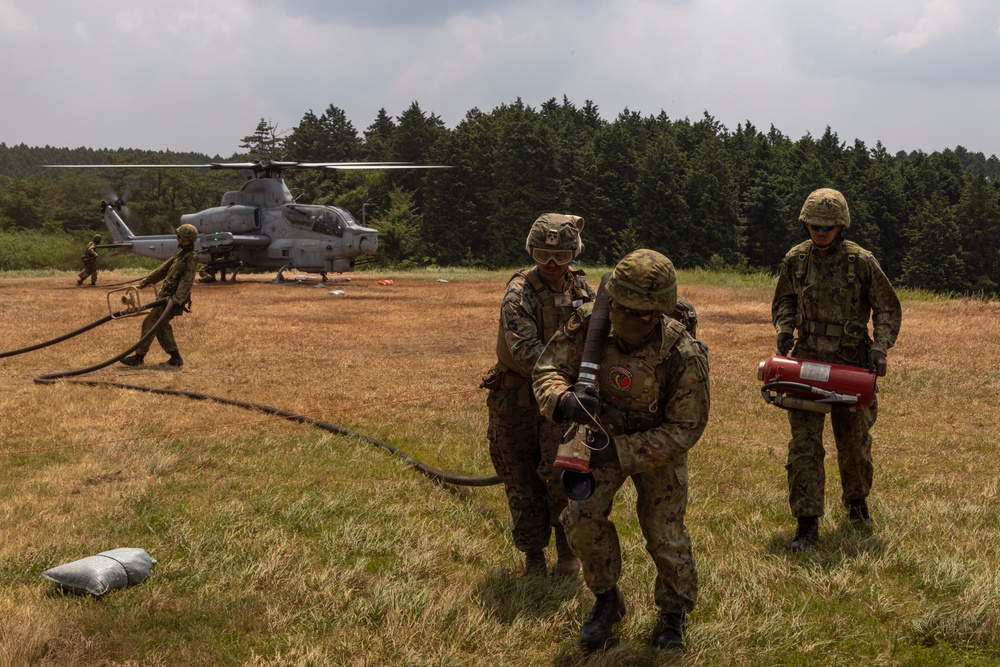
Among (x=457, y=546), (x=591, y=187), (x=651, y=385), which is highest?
(x=591, y=187)

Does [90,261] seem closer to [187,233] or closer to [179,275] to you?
[179,275]

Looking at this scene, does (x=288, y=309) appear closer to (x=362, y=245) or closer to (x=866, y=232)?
(x=362, y=245)

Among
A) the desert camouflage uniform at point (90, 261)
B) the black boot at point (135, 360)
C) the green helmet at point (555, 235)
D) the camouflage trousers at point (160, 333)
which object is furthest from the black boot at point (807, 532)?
the desert camouflage uniform at point (90, 261)

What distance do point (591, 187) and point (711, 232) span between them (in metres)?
9.75

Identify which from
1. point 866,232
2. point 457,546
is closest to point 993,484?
point 457,546

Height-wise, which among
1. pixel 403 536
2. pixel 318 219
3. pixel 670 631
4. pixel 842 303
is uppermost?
pixel 318 219

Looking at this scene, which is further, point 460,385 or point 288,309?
point 288,309

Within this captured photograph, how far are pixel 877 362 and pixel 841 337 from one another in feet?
0.99

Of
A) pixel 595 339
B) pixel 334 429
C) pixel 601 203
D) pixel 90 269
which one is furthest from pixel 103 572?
pixel 601 203

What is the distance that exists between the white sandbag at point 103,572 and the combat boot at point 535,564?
2089 mm

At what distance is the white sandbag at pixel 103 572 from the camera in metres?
4.20

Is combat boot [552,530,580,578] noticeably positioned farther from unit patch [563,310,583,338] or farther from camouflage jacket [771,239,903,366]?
camouflage jacket [771,239,903,366]

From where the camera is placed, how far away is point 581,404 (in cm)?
335

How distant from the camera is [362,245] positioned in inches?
1035
